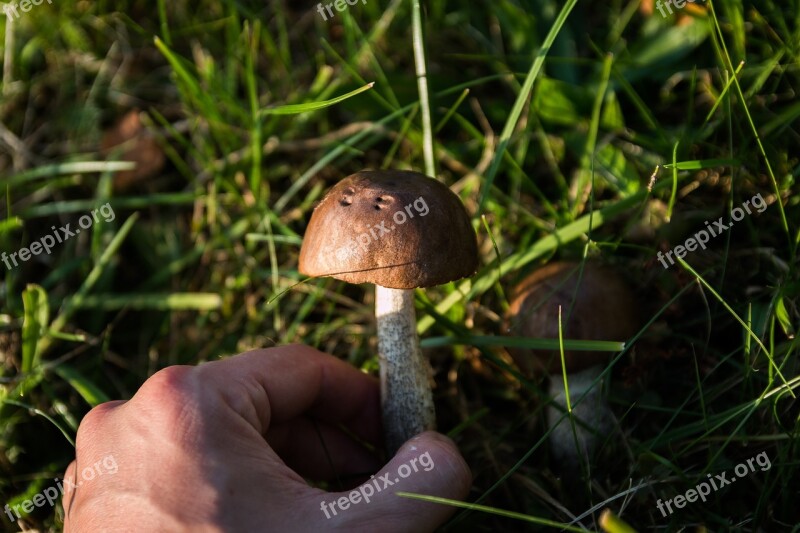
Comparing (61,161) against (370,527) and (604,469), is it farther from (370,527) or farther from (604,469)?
(604,469)

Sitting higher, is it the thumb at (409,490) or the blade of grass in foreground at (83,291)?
the blade of grass in foreground at (83,291)

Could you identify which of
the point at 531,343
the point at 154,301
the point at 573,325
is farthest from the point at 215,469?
the point at 154,301

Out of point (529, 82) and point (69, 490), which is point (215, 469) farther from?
point (529, 82)

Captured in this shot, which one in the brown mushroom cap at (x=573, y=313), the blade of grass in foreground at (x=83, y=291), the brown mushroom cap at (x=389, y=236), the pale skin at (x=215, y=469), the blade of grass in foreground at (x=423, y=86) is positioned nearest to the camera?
the pale skin at (x=215, y=469)

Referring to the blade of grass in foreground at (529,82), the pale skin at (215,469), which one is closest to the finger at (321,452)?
the pale skin at (215,469)

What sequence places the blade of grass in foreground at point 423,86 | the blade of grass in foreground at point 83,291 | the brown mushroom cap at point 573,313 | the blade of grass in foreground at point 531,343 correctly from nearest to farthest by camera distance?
the blade of grass in foreground at point 531,343, the brown mushroom cap at point 573,313, the blade of grass in foreground at point 423,86, the blade of grass in foreground at point 83,291

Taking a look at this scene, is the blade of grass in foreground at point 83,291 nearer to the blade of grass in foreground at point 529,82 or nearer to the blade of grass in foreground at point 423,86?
the blade of grass in foreground at point 423,86

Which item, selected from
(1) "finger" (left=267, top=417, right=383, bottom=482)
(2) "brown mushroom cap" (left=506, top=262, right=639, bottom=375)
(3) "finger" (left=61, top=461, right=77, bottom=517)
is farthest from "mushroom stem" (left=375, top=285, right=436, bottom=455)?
(3) "finger" (left=61, top=461, right=77, bottom=517)
